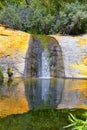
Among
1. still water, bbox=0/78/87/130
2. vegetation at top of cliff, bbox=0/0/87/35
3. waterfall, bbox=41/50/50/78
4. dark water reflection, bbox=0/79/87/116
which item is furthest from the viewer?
vegetation at top of cliff, bbox=0/0/87/35

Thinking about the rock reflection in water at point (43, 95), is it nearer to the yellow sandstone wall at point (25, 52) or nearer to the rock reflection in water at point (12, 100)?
the rock reflection in water at point (12, 100)

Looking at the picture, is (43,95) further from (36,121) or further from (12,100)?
(36,121)

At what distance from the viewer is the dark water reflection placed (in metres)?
9.77

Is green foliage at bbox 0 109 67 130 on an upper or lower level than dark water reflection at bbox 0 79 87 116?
upper

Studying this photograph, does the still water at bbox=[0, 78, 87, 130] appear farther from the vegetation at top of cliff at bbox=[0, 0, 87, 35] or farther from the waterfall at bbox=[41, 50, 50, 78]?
the vegetation at top of cliff at bbox=[0, 0, 87, 35]

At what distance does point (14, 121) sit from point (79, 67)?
10.8m

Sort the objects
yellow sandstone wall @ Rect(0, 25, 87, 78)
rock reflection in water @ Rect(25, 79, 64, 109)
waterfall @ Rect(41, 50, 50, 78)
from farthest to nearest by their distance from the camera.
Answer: waterfall @ Rect(41, 50, 50, 78), yellow sandstone wall @ Rect(0, 25, 87, 78), rock reflection in water @ Rect(25, 79, 64, 109)

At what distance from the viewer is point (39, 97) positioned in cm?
1144

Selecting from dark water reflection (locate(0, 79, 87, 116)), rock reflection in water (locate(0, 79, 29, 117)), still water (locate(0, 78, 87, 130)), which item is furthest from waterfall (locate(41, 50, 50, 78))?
rock reflection in water (locate(0, 79, 29, 117))

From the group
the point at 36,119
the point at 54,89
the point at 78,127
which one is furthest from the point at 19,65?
the point at 78,127

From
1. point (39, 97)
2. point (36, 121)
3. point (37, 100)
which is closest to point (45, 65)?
point (39, 97)

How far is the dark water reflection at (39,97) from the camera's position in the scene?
9.77m

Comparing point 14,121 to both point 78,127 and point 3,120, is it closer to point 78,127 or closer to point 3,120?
point 3,120

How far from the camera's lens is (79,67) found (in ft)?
59.1
